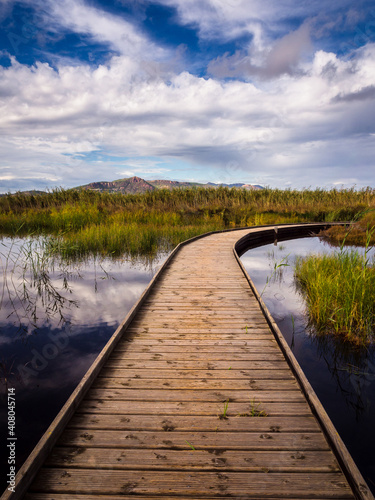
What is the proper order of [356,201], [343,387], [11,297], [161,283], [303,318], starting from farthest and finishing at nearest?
[356,201] < [11,297] < [161,283] < [303,318] < [343,387]

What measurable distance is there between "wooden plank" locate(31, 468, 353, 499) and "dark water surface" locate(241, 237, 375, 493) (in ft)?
3.57

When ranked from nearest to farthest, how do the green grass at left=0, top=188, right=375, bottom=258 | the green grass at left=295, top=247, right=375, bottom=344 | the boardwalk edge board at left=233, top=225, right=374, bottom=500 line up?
the boardwalk edge board at left=233, top=225, right=374, bottom=500, the green grass at left=295, top=247, right=375, bottom=344, the green grass at left=0, top=188, right=375, bottom=258

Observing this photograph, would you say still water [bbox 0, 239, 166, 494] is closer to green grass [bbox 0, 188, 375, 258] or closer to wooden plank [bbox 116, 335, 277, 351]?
wooden plank [bbox 116, 335, 277, 351]

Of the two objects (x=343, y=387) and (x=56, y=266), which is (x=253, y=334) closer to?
(x=343, y=387)

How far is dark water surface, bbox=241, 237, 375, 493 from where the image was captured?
2.85 meters

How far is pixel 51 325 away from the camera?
522 centimetres

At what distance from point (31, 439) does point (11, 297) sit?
405 centimetres

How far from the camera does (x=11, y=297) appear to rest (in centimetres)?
622

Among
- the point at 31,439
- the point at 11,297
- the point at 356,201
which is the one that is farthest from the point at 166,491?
the point at 356,201

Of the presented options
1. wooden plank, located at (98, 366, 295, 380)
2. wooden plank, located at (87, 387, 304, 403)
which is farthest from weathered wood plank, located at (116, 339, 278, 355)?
wooden plank, located at (87, 387, 304, 403)

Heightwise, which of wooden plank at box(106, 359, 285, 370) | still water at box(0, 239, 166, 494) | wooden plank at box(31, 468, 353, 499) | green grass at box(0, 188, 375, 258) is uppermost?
green grass at box(0, 188, 375, 258)

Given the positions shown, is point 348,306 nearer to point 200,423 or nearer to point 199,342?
point 199,342

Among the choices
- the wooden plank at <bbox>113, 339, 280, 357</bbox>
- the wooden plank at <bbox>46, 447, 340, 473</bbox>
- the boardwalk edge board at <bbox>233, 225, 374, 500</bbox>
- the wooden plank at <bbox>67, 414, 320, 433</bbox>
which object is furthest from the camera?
the wooden plank at <bbox>113, 339, 280, 357</bbox>

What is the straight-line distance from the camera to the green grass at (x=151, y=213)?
1031 cm
